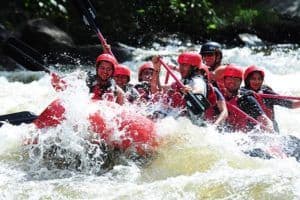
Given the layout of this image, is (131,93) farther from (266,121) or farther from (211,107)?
(266,121)

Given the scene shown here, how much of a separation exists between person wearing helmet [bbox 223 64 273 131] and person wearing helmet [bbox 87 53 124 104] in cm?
113

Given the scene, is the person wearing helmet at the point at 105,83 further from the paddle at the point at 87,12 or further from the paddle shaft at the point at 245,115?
the paddle at the point at 87,12

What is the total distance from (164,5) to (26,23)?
11.5 feet

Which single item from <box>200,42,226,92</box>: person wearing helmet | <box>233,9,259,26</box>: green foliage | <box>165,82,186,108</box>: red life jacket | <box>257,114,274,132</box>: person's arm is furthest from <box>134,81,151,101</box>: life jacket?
<box>233,9,259,26</box>: green foliage

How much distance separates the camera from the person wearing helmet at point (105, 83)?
19.7ft

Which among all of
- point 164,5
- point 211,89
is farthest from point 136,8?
point 211,89

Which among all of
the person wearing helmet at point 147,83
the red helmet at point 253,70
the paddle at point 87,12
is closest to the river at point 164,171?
the red helmet at point 253,70

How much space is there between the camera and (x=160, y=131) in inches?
218

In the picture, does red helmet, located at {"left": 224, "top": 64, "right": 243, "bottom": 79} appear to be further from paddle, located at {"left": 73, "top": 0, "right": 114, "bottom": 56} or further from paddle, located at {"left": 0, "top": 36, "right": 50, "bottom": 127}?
paddle, located at {"left": 73, "top": 0, "right": 114, "bottom": 56}

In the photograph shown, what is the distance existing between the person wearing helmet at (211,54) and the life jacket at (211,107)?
1.07 meters

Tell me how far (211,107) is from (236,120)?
0.29 meters

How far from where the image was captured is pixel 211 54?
7047mm

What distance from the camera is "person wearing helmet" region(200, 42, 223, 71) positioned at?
700cm

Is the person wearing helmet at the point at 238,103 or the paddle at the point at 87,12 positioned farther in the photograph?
the paddle at the point at 87,12
